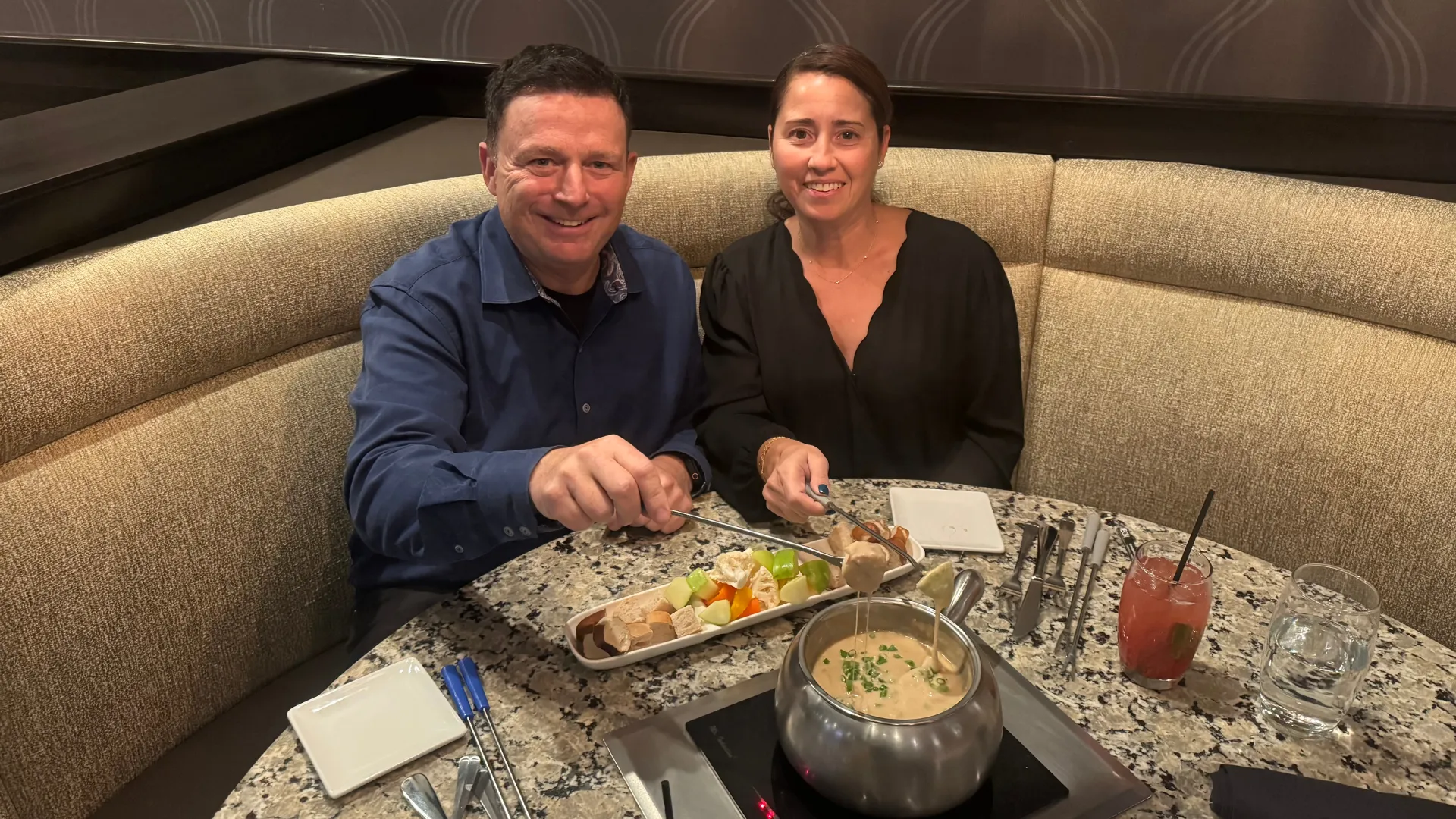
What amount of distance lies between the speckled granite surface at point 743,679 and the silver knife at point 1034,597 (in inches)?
0.6

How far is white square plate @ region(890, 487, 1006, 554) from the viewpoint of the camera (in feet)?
4.00

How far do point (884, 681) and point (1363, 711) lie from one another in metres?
0.53

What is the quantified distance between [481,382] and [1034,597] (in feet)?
2.96

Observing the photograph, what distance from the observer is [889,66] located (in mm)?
2334

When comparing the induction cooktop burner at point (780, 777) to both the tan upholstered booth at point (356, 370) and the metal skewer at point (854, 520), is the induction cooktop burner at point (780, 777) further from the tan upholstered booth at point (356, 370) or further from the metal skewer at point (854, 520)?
the tan upholstered booth at point (356, 370)

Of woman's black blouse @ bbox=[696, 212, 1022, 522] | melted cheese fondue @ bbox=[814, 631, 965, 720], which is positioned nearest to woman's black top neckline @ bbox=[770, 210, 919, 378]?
woman's black blouse @ bbox=[696, 212, 1022, 522]

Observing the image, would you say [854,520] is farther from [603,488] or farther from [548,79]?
[548,79]

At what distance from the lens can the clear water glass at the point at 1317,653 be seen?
36.5 inches

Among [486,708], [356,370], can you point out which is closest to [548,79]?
[356,370]

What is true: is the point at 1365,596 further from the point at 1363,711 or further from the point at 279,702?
the point at 279,702

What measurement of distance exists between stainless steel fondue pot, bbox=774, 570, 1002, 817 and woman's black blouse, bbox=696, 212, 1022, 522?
91 centimetres

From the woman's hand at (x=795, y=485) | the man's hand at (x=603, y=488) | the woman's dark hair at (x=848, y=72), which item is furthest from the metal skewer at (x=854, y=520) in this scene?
the woman's dark hair at (x=848, y=72)

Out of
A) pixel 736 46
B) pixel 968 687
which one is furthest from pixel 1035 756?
pixel 736 46

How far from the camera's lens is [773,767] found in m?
0.88
